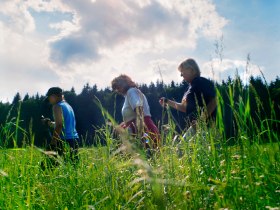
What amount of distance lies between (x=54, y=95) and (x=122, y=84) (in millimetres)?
982

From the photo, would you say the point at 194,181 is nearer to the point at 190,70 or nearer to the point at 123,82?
the point at 190,70

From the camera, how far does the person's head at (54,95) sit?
18.8ft

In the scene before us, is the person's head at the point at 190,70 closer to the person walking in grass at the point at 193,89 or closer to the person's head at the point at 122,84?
the person walking in grass at the point at 193,89

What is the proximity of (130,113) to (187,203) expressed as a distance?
10.8 feet

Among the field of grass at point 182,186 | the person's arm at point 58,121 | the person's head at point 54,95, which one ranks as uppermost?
the person's head at point 54,95

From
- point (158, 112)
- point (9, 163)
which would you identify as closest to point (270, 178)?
point (9, 163)

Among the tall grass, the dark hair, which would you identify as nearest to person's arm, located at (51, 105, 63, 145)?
the dark hair

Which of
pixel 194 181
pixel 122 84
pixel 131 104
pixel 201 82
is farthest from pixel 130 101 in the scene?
pixel 194 181

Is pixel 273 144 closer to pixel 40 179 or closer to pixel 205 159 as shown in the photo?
pixel 205 159

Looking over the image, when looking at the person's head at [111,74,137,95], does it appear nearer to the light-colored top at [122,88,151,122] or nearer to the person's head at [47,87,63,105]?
the light-colored top at [122,88,151,122]

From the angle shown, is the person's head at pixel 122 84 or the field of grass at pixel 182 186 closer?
the field of grass at pixel 182 186

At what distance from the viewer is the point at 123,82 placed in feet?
18.0

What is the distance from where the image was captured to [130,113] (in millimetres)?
5395

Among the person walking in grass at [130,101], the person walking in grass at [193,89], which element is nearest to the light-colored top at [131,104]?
Answer: the person walking in grass at [130,101]
